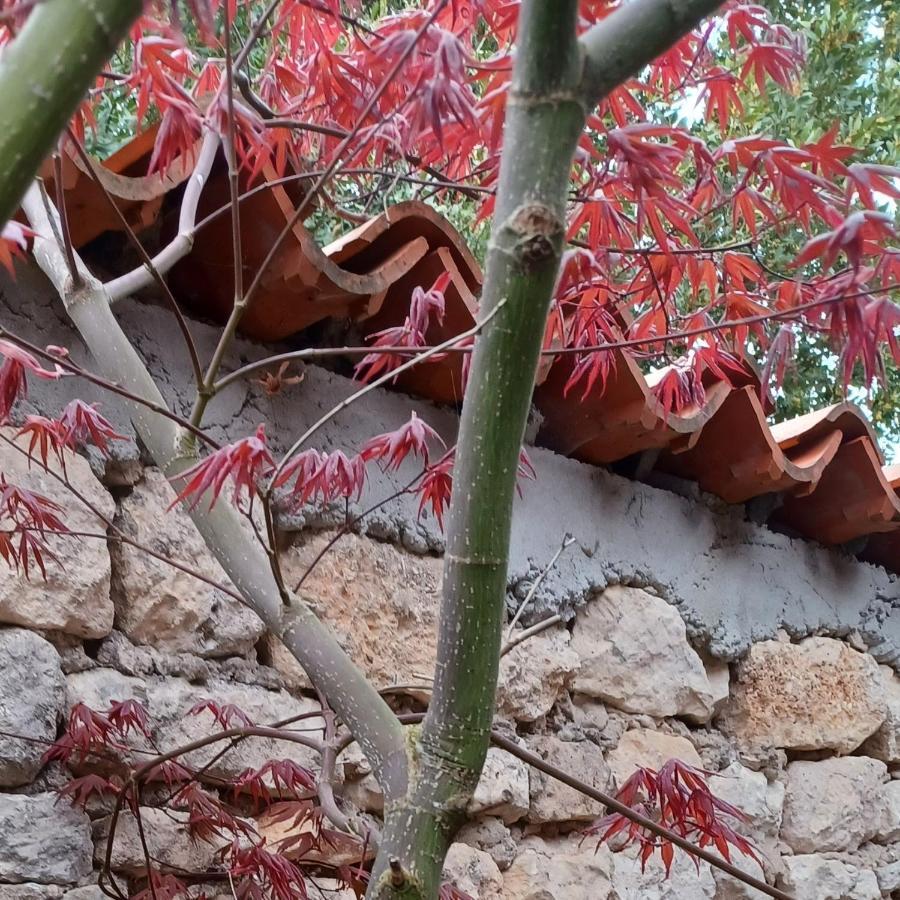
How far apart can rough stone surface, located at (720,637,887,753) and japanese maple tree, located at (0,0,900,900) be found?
0.60m

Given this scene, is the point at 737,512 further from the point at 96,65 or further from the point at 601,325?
the point at 96,65

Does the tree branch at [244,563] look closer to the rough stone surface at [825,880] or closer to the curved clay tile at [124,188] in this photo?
the curved clay tile at [124,188]

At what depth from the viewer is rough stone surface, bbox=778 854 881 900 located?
1962 mm

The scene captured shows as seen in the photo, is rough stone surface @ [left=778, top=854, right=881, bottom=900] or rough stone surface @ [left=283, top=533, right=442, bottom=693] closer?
rough stone surface @ [left=283, top=533, right=442, bottom=693]

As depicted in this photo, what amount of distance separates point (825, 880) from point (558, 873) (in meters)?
0.71

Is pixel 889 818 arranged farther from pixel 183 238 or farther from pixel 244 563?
pixel 183 238

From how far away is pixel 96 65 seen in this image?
1.35 ft

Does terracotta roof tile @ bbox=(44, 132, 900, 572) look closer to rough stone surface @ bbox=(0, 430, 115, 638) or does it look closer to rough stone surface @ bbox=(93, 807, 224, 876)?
rough stone surface @ bbox=(0, 430, 115, 638)

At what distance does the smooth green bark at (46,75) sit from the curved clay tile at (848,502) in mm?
1773

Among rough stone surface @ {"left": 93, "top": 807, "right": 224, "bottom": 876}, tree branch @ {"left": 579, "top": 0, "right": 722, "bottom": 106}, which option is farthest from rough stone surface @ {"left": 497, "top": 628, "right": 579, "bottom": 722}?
tree branch @ {"left": 579, "top": 0, "right": 722, "bottom": 106}

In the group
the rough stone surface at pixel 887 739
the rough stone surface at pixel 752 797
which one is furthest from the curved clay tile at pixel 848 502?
the rough stone surface at pixel 752 797

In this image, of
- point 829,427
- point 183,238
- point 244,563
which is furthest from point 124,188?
point 829,427

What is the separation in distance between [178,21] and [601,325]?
2.76 feet

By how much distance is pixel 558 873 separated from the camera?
161 cm
